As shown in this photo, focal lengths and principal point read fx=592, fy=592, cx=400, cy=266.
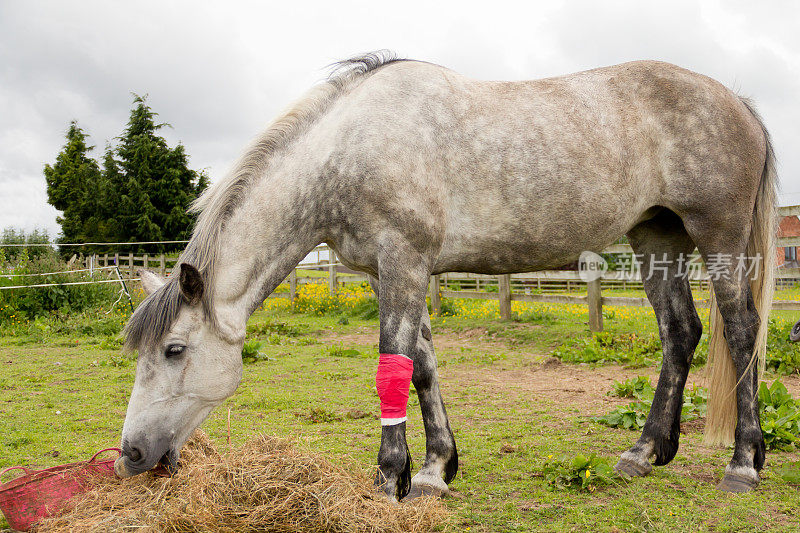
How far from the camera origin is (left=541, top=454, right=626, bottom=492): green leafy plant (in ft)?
10.9

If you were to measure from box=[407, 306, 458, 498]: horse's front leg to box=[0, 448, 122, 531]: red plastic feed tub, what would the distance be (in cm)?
167

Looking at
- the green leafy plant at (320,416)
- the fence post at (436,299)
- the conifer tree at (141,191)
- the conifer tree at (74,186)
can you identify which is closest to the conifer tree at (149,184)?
the conifer tree at (141,191)

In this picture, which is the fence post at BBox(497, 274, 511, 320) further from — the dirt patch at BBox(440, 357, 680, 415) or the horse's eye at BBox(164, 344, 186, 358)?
the horse's eye at BBox(164, 344, 186, 358)

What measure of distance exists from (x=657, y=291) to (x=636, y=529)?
1.84 metres

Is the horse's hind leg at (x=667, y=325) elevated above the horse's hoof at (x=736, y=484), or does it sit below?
above

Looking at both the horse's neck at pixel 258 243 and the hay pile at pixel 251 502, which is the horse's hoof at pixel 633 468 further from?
the horse's neck at pixel 258 243

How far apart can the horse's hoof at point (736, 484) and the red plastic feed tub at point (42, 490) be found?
10.9ft

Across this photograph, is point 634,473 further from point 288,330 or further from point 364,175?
point 288,330

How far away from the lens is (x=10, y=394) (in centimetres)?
633

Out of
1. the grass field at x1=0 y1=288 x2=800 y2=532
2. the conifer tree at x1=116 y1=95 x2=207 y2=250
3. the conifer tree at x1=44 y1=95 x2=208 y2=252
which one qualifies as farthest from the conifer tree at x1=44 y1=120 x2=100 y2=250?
the grass field at x1=0 y1=288 x2=800 y2=532

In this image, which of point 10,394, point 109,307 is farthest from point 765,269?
point 109,307

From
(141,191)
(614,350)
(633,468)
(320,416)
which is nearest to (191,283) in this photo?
(320,416)

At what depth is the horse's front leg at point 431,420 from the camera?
3363 millimetres

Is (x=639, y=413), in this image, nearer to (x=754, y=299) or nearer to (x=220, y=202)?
(x=754, y=299)
